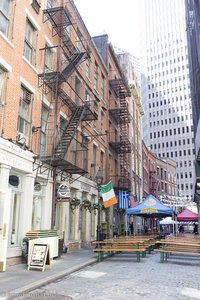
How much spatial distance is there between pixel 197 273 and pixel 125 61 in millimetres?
32716

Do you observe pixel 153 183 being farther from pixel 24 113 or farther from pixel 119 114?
pixel 24 113

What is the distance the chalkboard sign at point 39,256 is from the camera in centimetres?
1000

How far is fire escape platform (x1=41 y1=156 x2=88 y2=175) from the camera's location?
44.4ft

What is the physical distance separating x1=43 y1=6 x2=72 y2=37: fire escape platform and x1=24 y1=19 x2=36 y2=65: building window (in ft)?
4.42

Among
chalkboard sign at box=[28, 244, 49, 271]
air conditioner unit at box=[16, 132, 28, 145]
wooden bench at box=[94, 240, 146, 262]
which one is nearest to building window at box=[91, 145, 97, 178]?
wooden bench at box=[94, 240, 146, 262]

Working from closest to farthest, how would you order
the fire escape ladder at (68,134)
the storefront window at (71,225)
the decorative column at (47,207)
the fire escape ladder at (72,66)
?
1. the decorative column at (47,207)
2. the fire escape ladder at (68,134)
3. the fire escape ladder at (72,66)
4. the storefront window at (71,225)

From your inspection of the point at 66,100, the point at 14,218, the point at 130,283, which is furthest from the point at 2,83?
the point at 130,283

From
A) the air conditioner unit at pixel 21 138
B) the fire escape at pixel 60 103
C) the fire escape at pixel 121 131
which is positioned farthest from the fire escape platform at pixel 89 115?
the fire escape at pixel 121 131

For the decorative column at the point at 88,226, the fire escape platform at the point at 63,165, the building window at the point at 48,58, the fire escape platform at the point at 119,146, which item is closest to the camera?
the fire escape platform at the point at 63,165

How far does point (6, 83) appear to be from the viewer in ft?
38.3

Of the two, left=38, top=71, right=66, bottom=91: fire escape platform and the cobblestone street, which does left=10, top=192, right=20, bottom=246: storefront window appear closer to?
the cobblestone street

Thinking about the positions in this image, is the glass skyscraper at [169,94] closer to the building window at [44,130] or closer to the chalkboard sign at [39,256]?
the building window at [44,130]

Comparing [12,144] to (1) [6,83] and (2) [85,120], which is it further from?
(2) [85,120]

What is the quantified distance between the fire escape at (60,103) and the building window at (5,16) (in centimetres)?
249
